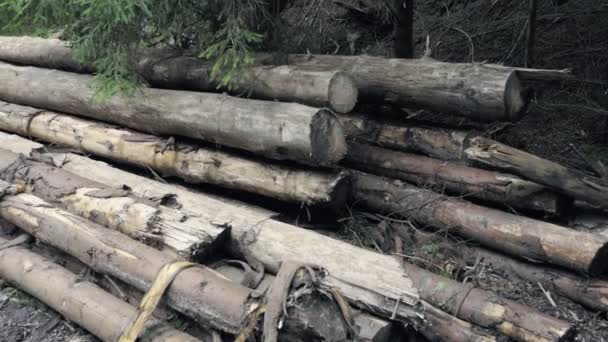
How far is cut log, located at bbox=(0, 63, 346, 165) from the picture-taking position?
4715 millimetres

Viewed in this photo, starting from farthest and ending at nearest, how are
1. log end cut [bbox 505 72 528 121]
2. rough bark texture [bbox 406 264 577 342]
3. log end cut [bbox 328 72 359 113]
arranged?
1. log end cut [bbox 328 72 359 113]
2. log end cut [bbox 505 72 528 121]
3. rough bark texture [bbox 406 264 577 342]

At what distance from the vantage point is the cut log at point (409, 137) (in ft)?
17.6

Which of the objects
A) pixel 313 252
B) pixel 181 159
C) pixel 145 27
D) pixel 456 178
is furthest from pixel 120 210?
pixel 456 178

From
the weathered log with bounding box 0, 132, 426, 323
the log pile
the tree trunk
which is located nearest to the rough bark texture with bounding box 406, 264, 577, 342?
the log pile

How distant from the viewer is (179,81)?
6098mm

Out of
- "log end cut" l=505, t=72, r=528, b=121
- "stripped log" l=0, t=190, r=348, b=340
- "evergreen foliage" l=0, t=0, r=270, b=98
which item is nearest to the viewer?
"stripped log" l=0, t=190, r=348, b=340

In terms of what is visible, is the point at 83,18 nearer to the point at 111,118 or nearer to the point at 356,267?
the point at 111,118

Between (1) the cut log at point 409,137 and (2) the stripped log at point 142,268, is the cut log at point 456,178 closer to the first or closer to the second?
→ (1) the cut log at point 409,137

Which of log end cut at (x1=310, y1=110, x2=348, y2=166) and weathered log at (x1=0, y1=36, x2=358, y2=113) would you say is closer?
log end cut at (x1=310, y1=110, x2=348, y2=166)

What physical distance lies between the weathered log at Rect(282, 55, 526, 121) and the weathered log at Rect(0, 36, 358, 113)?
0.43 m

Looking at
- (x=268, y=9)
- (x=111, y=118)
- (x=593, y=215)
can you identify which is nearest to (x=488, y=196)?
(x=593, y=215)

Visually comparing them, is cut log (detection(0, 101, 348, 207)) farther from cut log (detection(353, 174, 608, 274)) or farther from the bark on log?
the bark on log

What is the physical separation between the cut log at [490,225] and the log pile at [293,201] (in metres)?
0.01

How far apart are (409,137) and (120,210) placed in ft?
9.55
